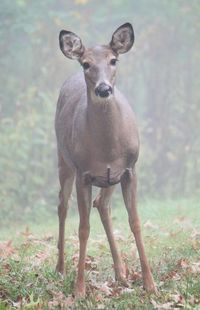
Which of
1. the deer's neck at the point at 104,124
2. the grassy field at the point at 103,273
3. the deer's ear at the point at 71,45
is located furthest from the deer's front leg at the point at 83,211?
the deer's ear at the point at 71,45

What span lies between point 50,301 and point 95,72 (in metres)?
1.82

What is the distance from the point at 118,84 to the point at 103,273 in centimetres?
1376

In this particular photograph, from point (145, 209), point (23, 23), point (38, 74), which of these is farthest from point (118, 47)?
point (38, 74)

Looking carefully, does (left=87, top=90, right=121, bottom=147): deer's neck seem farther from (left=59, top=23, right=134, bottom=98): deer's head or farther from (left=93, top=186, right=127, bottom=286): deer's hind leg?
(left=93, top=186, right=127, bottom=286): deer's hind leg

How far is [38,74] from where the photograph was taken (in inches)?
805

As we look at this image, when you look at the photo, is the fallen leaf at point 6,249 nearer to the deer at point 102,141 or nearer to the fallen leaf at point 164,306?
the deer at point 102,141

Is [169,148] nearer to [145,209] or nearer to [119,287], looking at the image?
[145,209]

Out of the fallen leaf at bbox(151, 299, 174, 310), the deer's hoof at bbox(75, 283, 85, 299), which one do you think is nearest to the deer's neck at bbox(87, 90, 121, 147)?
the deer's hoof at bbox(75, 283, 85, 299)

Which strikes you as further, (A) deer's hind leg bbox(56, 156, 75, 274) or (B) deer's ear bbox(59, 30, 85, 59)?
(A) deer's hind leg bbox(56, 156, 75, 274)

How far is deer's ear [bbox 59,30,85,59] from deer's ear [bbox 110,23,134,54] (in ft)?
0.87

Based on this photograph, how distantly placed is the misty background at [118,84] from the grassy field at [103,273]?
7.47 meters

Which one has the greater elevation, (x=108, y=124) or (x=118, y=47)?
(x=118, y=47)

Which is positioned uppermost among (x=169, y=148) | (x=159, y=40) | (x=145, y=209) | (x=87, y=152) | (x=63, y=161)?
(x=159, y=40)

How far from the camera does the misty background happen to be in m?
18.4
